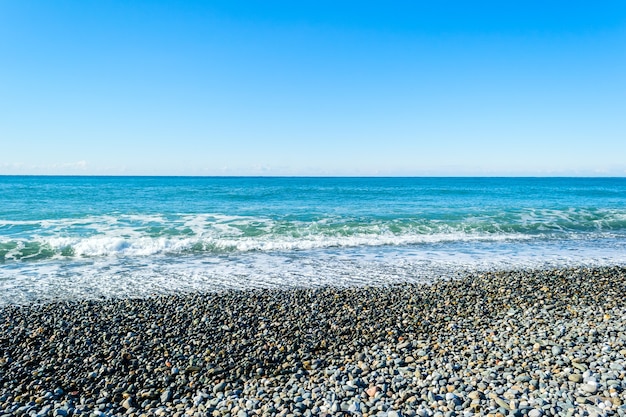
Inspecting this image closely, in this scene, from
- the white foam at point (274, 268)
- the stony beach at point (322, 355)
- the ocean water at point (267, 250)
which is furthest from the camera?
the ocean water at point (267, 250)

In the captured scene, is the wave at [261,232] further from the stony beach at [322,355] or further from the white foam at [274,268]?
the stony beach at [322,355]

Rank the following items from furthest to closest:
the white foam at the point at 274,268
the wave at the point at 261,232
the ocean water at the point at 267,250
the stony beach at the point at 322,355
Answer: the wave at the point at 261,232 < the ocean water at the point at 267,250 < the white foam at the point at 274,268 < the stony beach at the point at 322,355

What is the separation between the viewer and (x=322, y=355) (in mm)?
5730

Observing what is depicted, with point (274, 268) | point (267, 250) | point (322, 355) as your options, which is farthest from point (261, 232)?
point (322, 355)

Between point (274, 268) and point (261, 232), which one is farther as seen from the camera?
point (261, 232)

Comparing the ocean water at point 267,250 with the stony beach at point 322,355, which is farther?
the ocean water at point 267,250

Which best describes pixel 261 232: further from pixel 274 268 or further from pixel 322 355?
pixel 322 355

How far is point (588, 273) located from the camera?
9891 millimetres

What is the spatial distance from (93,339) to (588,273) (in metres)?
11.3

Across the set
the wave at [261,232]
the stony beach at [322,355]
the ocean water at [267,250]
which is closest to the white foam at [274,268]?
the ocean water at [267,250]

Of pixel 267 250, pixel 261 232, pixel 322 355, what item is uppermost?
pixel 261 232

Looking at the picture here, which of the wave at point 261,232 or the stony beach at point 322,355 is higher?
the wave at point 261,232

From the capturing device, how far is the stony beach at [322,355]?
4.53m

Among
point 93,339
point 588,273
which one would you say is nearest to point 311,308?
point 93,339
